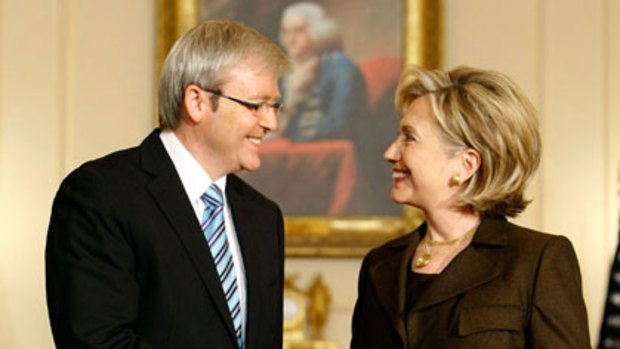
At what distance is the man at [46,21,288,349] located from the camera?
9.30ft

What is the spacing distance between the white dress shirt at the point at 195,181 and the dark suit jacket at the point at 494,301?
0.38 m

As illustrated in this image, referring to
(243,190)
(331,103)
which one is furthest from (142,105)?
(243,190)

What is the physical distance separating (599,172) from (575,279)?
10.0ft

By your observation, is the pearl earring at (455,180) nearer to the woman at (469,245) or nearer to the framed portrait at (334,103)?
the woman at (469,245)

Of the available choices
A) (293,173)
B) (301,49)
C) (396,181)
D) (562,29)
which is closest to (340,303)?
(293,173)

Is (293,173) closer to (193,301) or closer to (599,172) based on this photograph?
(599,172)

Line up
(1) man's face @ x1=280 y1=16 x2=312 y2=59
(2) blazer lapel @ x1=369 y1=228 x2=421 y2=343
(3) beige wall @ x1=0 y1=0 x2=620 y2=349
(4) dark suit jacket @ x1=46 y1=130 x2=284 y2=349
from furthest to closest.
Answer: (1) man's face @ x1=280 y1=16 x2=312 y2=59 < (3) beige wall @ x1=0 y1=0 x2=620 y2=349 < (2) blazer lapel @ x1=369 y1=228 x2=421 y2=343 < (4) dark suit jacket @ x1=46 y1=130 x2=284 y2=349

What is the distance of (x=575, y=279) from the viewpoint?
9.41 feet

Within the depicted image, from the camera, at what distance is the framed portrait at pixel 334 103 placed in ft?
19.1

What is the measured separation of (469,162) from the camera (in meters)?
3.06

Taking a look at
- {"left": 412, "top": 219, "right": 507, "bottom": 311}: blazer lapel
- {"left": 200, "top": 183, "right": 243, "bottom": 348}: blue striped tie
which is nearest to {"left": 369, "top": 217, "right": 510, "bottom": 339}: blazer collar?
{"left": 412, "top": 219, "right": 507, "bottom": 311}: blazer lapel

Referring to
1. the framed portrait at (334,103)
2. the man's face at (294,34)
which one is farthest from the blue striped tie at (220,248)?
the man's face at (294,34)

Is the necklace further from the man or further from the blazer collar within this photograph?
the man

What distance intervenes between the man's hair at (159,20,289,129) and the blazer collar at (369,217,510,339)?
0.70m
